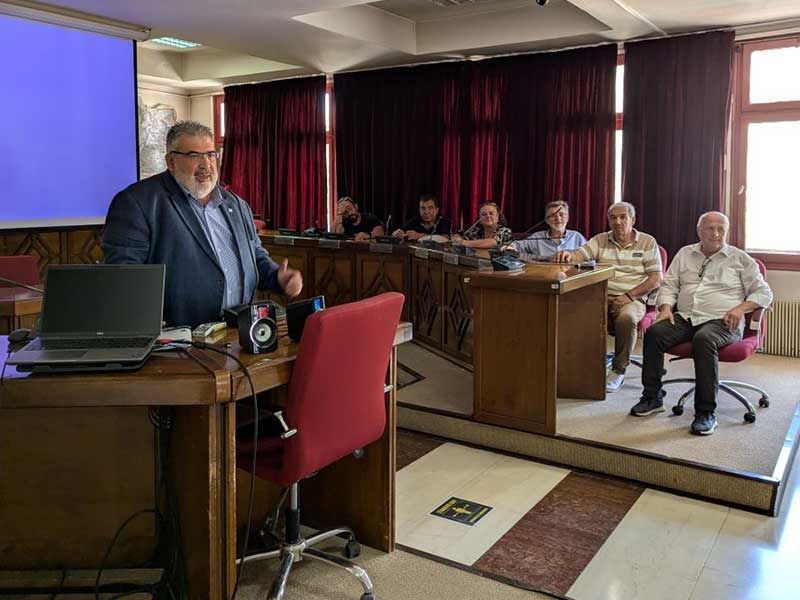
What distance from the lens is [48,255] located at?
19.9ft

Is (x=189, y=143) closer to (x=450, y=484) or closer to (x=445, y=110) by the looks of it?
(x=450, y=484)

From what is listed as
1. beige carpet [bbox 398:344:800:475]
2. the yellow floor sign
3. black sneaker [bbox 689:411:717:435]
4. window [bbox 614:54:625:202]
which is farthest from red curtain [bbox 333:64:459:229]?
the yellow floor sign

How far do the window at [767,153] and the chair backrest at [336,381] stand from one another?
4.37 metres

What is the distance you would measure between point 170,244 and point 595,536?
5.99 feet

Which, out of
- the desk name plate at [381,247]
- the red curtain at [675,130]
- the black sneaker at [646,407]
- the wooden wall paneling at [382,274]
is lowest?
the black sneaker at [646,407]

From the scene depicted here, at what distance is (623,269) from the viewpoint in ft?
14.2

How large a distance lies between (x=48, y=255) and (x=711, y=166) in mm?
5350

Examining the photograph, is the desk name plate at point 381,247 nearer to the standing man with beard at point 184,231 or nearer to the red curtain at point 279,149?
the red curtain at point 279,149

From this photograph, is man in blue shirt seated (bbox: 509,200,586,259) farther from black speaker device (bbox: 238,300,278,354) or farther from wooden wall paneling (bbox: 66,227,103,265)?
wooden wall paneling (bbox: 66,227,103,265)

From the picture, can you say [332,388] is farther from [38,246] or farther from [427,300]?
[38,246]

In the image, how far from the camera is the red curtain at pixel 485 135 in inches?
235

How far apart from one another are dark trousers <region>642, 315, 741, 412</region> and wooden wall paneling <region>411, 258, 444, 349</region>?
5.64 ft

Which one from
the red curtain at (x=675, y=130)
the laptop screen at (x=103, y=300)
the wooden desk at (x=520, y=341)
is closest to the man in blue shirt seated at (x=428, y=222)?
Result: the red curtain at (x=675, y=130)

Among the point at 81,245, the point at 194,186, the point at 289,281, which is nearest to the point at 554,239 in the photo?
the point at 289,281
